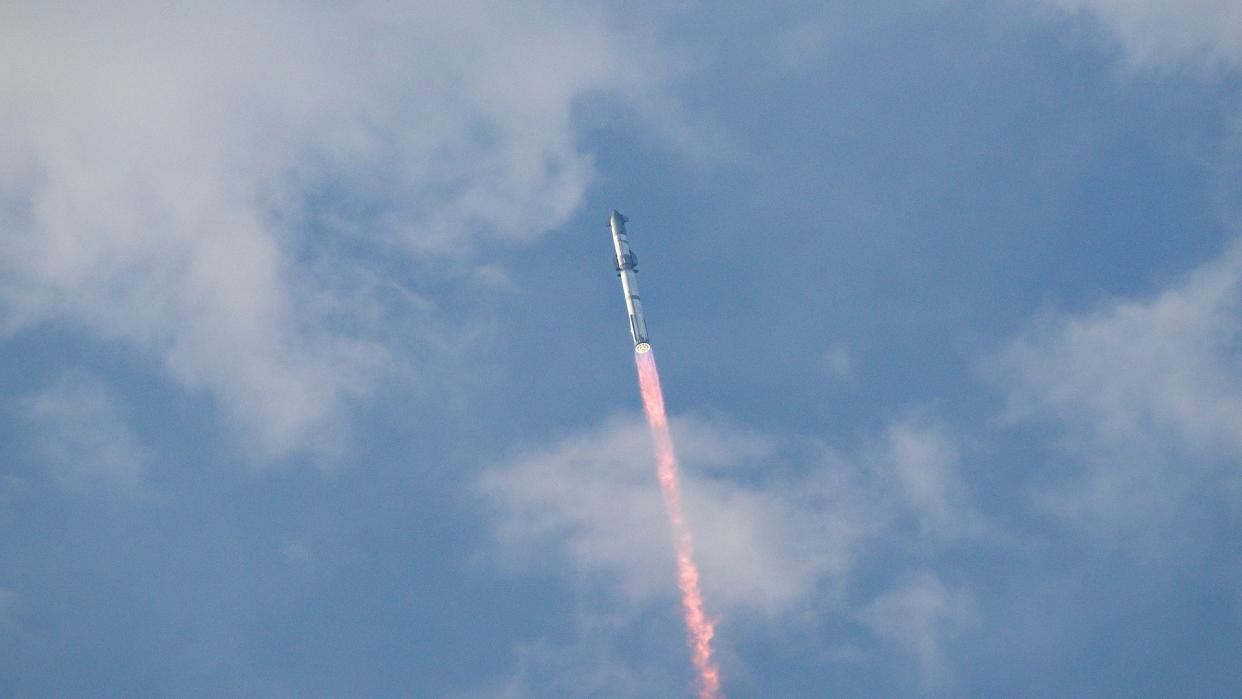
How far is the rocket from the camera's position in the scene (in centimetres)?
15425

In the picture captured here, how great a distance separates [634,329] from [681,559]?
28.1 metres

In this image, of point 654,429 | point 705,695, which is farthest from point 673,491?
point 705,695

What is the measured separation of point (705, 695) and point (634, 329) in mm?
36231

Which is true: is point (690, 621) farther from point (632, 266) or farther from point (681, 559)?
point (632, 266)

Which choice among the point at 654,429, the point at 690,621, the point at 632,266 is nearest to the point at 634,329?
the point at 632,266

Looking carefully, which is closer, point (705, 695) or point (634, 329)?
point (634, 329)

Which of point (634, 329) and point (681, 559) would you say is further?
point (681, 559)

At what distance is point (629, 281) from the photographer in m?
156

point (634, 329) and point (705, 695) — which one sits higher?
point (634, 329)

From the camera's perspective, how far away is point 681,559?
567 ft

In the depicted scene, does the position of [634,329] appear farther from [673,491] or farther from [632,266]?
[673,491]

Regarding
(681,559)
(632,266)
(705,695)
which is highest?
(632,266)

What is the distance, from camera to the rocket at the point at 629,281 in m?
154

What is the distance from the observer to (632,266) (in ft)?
514
